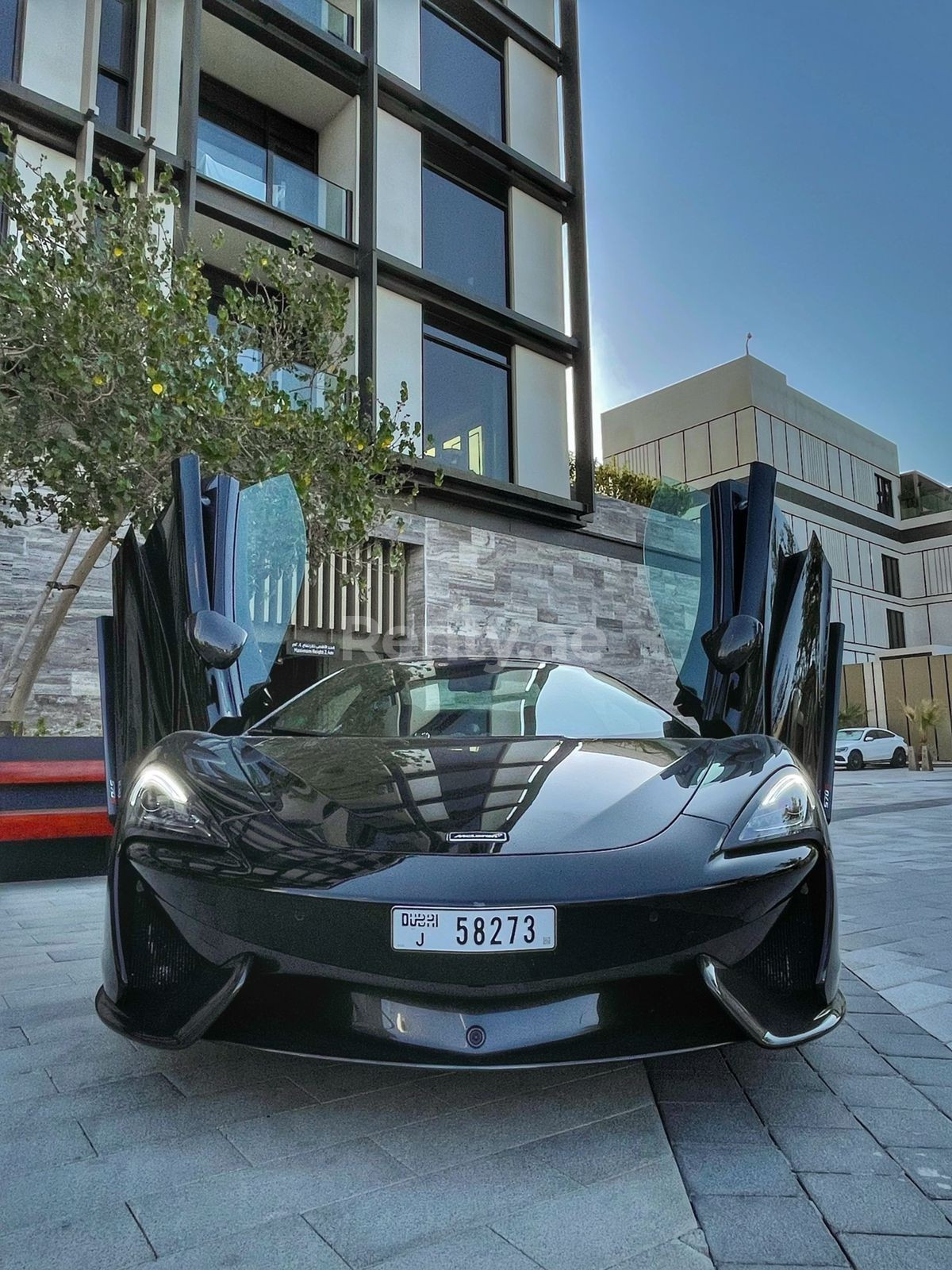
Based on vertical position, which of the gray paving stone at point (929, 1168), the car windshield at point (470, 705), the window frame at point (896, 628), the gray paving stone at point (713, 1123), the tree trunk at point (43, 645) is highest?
the window frame at point (896, 628)

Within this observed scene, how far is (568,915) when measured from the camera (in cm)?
177

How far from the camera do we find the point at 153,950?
78.2 inches

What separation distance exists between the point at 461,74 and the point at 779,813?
15.4 m

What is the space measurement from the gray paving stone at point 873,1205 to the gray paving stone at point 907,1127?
0.67 ft

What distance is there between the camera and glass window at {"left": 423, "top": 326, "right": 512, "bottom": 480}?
13.1 m

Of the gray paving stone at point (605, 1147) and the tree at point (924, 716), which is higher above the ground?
the tree at point (924, 716)

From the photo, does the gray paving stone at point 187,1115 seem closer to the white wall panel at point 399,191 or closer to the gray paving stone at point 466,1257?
the gray paving stone at point 466,1257

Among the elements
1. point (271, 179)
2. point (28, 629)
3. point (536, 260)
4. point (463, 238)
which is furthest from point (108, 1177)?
point (536, 260)

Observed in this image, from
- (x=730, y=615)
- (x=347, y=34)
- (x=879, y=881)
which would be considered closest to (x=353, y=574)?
(x=879, y=881)

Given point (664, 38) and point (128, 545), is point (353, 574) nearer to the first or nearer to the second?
point (128, 545)

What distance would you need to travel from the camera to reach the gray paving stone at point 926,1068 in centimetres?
226

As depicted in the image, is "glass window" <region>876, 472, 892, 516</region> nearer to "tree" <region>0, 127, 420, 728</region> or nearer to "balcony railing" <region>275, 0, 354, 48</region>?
"balcony railing" <region>275, 0, 354, 48</region>

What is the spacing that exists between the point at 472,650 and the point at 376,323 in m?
A: 4.67

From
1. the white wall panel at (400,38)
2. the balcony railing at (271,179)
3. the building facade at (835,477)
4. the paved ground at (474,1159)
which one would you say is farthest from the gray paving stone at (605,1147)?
the building facade at (835,477)
